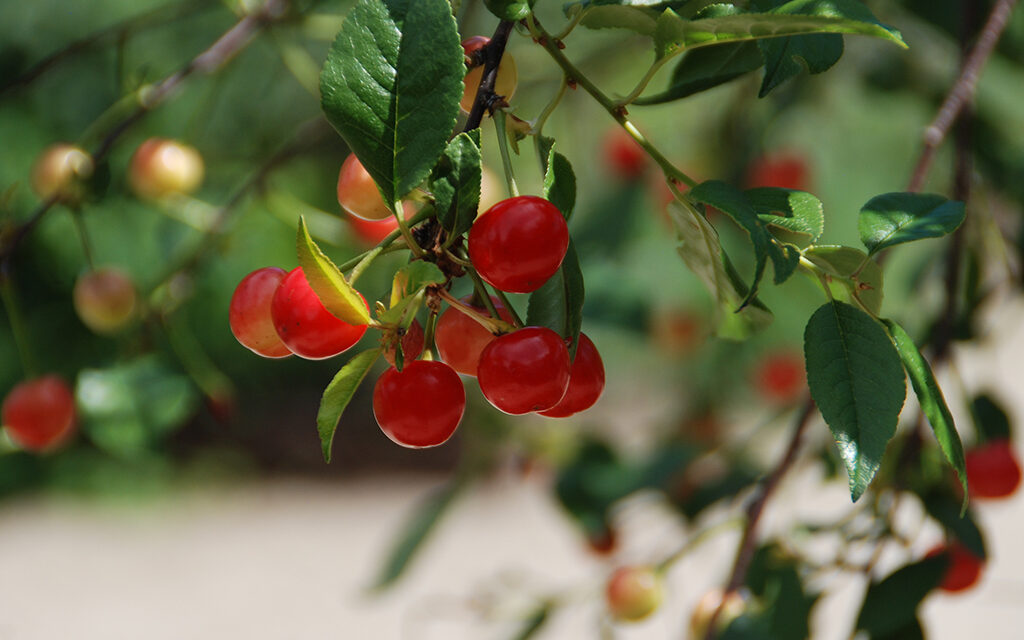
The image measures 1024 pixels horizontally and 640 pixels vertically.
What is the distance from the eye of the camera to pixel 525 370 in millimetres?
330

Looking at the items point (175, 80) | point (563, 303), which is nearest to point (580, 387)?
point (563, 303)

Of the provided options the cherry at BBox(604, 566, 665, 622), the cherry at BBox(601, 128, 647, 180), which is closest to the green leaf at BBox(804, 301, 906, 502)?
the cherry at BBox(604, 566, 665, 622)

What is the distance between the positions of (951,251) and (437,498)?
0.68 meters

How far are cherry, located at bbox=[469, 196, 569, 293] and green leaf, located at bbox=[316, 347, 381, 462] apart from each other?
0.06 m

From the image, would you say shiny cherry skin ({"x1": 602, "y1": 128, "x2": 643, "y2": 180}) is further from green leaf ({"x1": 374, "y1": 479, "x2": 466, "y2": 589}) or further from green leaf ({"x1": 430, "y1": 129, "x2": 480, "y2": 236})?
green leaf ({"x1": 430, "y1": 129, "x2": 480, "y2": 236})

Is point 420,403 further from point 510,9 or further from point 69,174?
point 69,174

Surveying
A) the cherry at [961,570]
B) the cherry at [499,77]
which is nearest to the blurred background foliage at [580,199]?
the cherry at [499,77]

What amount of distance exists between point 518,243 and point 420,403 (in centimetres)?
8

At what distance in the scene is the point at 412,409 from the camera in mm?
359

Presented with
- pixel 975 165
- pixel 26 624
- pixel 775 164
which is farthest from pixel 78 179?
pixel 26 624

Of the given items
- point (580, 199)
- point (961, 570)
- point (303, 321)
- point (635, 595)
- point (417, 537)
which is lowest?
point (580, 199)

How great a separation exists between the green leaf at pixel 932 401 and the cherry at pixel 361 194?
23 centimetres

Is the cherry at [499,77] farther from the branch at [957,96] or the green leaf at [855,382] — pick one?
the branch at [957,96]

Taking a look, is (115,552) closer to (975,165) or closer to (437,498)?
(437,498)
